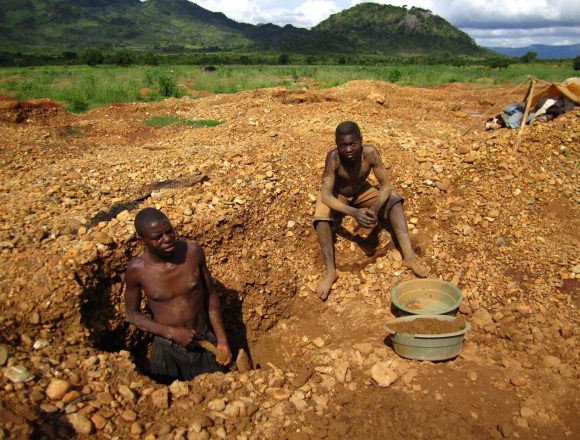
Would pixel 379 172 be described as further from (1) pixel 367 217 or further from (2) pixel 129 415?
(2) pixel 129 415

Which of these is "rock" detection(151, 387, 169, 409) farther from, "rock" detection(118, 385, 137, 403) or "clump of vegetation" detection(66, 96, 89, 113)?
"clump of vegetation" detection(66, 96, 89, 113)

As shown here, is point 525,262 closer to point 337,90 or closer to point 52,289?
point 52,289

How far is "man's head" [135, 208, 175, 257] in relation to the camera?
8.82ft

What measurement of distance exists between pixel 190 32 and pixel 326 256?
142 meters

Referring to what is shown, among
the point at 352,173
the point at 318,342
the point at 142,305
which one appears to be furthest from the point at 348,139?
the point at 142,305

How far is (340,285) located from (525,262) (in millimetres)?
1700

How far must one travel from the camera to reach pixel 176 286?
293 centimetres

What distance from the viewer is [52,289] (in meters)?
3.10

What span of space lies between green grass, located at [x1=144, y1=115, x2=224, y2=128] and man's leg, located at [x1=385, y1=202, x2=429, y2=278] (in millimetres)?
5011

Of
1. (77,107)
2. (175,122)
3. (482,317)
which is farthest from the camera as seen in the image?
(77,107)

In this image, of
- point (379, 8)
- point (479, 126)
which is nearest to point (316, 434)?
point (479, 126)

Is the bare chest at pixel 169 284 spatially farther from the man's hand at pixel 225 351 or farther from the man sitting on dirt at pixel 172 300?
the man's hand at pixel 225 351

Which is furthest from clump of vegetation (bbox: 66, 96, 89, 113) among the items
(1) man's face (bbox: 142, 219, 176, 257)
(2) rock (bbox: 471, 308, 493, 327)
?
(2) rock (bbox: 471, 308, 493, 327)

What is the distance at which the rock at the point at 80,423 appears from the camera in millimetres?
Result: 2150
